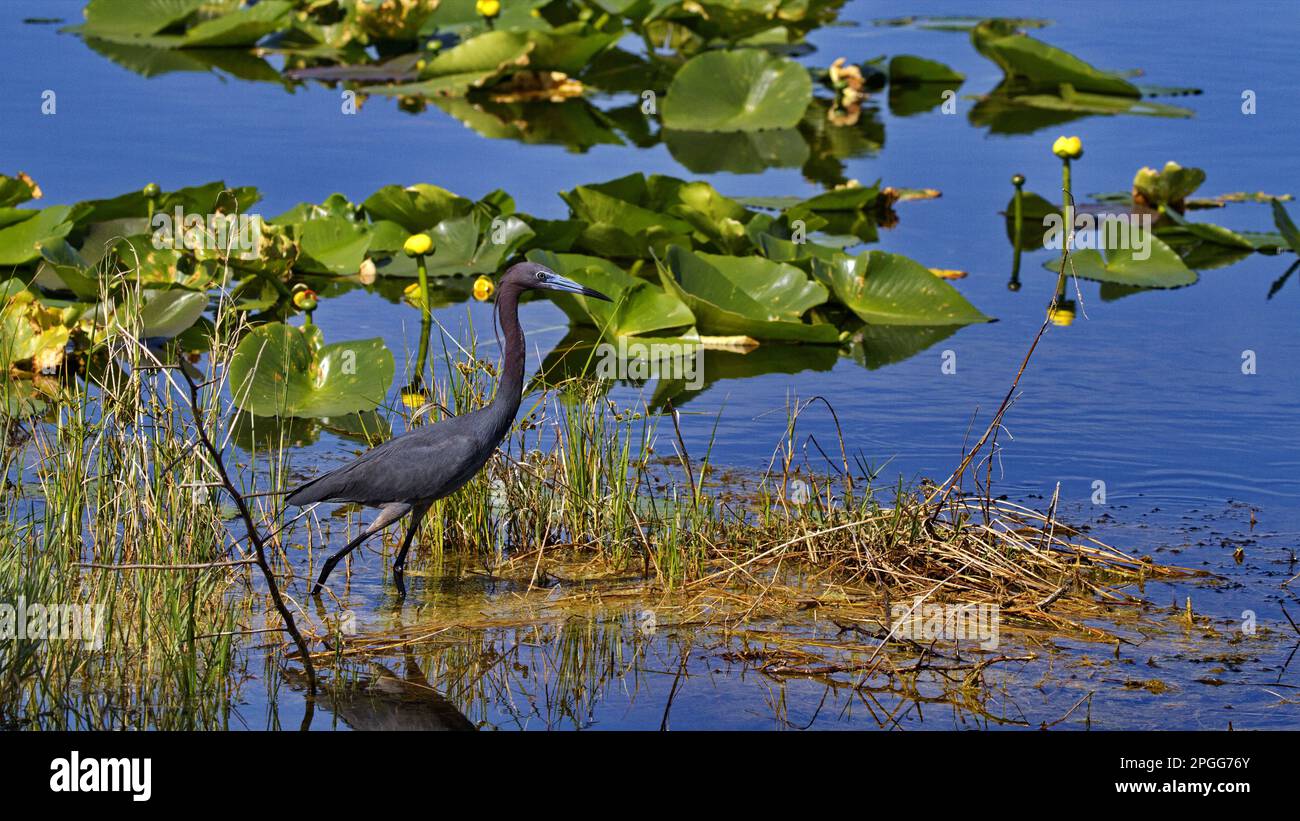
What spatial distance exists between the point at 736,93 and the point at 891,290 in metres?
4.26

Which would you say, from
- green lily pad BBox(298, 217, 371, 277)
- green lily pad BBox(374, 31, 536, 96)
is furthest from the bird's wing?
green lily pad BBox(374, 31, 536, 96)

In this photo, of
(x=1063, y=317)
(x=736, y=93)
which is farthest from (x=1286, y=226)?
(x=736, y=93)

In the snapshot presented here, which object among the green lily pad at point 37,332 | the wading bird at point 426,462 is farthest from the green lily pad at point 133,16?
the wading bird at point 426,462

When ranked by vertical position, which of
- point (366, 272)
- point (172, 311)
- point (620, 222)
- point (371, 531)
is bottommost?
point (371, 531)

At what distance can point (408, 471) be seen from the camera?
5723 mm

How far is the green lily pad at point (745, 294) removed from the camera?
339 inches

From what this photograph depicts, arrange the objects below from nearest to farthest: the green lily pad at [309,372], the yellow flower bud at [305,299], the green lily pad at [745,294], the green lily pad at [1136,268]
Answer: the green lily pad at [309,372], the green lily pad at [745,294], the yellow flower bud at [305,299], the green lily pad at [1136,268]

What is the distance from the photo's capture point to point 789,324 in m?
8.69

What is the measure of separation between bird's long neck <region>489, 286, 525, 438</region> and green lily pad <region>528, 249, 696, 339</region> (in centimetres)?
221

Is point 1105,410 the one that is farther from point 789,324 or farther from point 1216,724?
point 1216,724

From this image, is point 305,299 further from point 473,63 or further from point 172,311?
point 473,63

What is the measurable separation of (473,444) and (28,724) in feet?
5.75

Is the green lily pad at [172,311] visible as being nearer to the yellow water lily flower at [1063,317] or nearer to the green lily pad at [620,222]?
the green lily pad at [620,222]

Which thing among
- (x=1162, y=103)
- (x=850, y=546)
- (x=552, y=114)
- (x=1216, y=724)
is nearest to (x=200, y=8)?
(x=552, y=114)
